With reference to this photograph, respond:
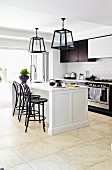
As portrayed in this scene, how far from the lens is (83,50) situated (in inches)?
267

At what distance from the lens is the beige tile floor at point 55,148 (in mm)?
2750

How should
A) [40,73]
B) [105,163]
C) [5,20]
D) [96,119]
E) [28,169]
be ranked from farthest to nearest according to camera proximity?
[40,73] → [96,119] → [5,20] → [105,163] → [28,169]

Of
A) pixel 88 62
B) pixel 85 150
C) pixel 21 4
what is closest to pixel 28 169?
pixel 85 150

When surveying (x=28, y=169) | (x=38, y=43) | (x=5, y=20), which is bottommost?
(x=28, y=169)

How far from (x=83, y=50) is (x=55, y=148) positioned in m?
4.28

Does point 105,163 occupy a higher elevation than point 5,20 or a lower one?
lower

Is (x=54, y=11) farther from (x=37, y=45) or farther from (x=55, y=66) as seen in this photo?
(x=55, y=66)

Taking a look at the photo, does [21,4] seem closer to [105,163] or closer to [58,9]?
[58,9]

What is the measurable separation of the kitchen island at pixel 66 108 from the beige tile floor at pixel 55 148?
17 centimetres

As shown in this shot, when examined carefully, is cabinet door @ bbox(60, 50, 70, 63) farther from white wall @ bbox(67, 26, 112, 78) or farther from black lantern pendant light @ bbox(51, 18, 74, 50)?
black lantern pendant light @ bbox(51, 18, 74, 50)

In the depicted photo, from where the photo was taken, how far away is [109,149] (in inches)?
129

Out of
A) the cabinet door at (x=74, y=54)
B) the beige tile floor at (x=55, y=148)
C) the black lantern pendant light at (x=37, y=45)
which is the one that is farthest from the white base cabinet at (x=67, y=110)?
the cabinet door at (x=74, y=54)

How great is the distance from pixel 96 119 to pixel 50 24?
115 inches

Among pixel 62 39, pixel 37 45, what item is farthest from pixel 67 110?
pixel 37 45
